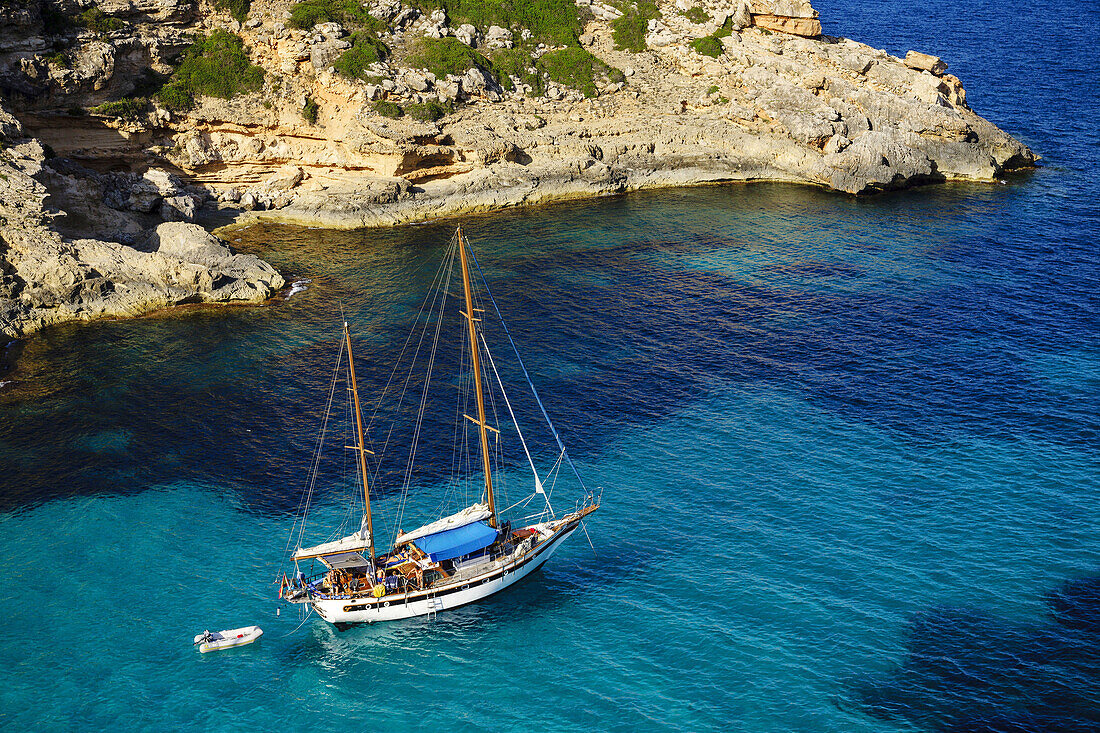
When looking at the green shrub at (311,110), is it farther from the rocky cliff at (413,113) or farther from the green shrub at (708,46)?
the green shrub at (708,46)

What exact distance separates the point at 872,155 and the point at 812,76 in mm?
13563

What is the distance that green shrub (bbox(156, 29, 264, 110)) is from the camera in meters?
95.3

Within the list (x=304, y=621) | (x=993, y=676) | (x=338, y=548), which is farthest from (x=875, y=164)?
(x=304, y=621)

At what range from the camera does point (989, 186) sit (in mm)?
102875

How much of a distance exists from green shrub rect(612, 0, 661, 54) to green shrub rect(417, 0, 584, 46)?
17.8ft

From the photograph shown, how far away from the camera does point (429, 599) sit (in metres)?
43.6

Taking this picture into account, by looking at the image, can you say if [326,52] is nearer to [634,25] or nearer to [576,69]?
[576,69]

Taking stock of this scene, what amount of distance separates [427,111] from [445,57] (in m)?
11.6

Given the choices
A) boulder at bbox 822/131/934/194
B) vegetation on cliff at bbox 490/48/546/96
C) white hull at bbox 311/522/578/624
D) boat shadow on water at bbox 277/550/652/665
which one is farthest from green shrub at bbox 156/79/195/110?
boulder at bbox 822/131/934/194

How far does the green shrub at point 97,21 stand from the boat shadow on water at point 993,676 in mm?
96363

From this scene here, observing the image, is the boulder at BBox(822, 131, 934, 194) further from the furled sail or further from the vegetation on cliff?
the furled sail

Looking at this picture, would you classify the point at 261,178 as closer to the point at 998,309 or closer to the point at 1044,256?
the point at 998,309

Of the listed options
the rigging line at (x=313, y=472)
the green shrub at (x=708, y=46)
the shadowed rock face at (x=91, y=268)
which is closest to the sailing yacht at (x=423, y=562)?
the rigging line at (x=313, y=472)

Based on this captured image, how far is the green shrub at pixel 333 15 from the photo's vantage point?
334ft
